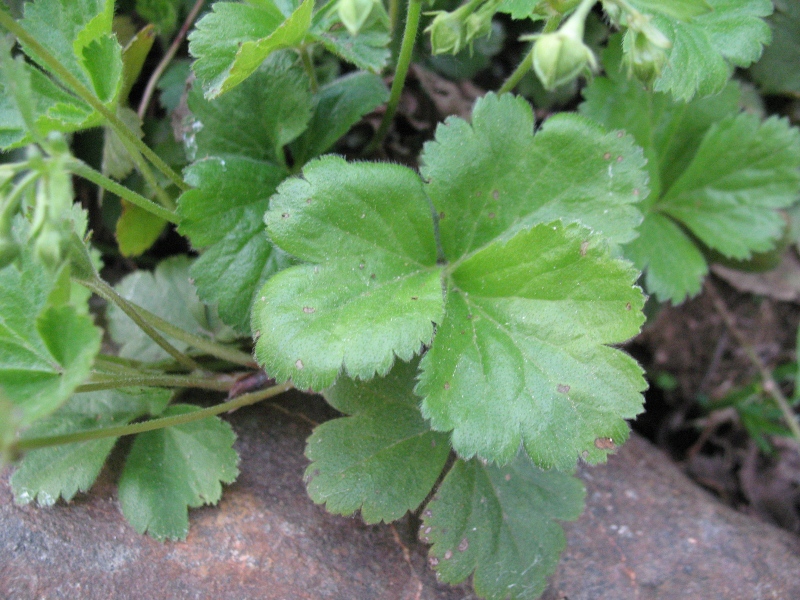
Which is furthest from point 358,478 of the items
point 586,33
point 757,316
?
point 757,316

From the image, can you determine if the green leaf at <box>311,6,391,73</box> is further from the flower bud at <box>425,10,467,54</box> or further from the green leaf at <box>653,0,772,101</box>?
the green leaf at <box>653,0,772,101</box>

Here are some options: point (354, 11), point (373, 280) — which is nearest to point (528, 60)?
point (354, 11)

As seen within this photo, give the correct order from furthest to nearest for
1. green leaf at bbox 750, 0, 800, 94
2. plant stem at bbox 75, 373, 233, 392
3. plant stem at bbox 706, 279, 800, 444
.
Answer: plant stem at bbox 706, 279, 800, 444, green leaf at bbox 750, 0, 800, 94, plant stem at bbox 75, 373, 233, 392

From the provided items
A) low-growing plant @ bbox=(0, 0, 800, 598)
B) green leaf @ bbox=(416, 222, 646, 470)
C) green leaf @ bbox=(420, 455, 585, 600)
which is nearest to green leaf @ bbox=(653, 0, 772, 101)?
low-growing plant @ bbox=(0, 0, 800, 598)

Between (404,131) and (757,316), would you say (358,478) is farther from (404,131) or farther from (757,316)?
(757,316)

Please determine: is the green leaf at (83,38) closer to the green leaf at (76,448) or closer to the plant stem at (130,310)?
the plant stem at (130,310)

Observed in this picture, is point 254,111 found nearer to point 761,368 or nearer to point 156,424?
point 156,424

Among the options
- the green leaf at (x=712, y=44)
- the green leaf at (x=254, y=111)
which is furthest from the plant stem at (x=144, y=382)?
the green leaf at (x=712, y=44)
